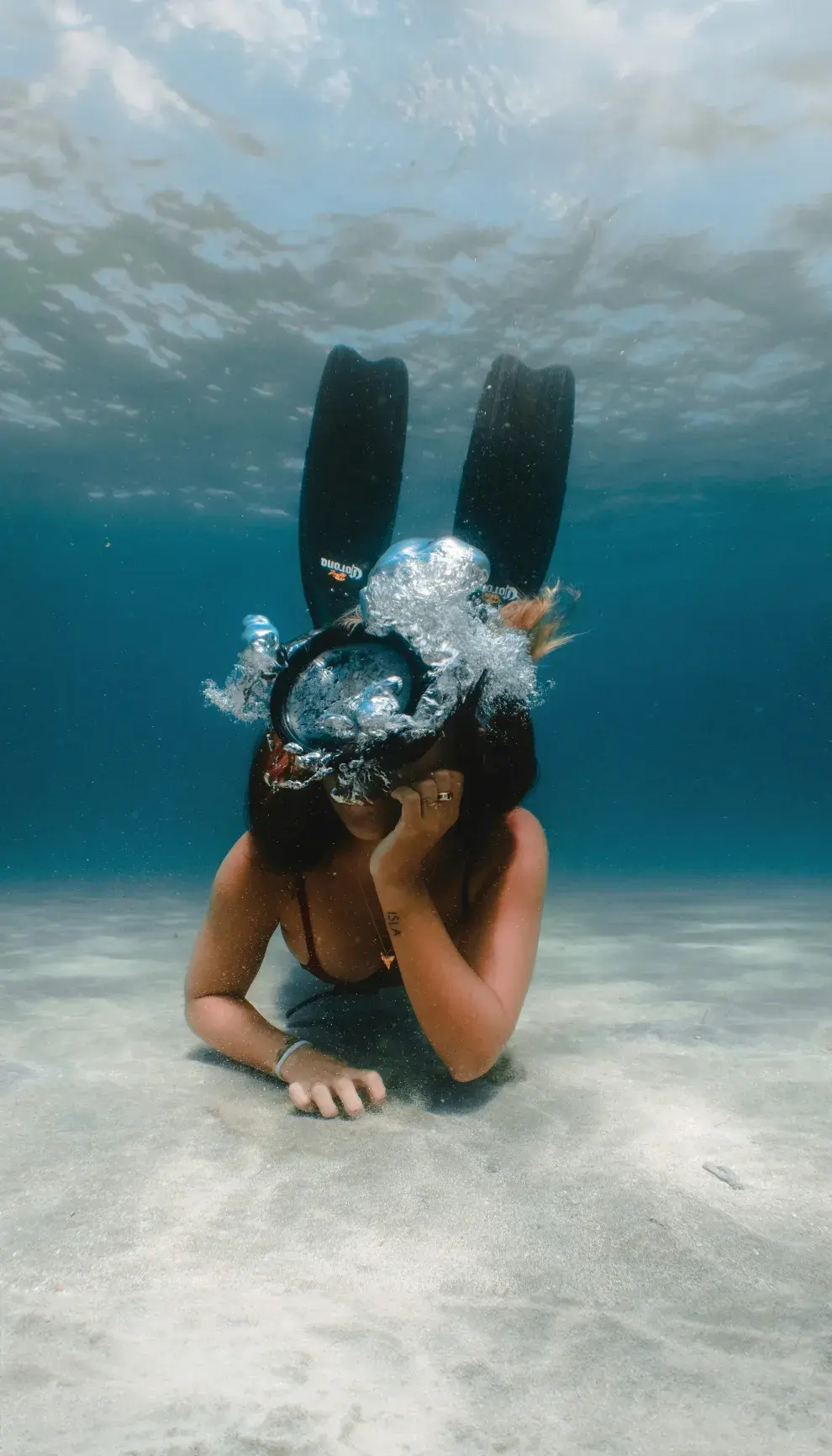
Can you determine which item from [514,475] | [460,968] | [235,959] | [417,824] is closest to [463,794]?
[417,824]

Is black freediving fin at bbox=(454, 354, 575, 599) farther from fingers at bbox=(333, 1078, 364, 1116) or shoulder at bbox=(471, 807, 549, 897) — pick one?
fingers at bbox=(333, 1078, 364, 1116)

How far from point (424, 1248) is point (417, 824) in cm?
116

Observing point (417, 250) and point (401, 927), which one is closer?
point (401, 927)

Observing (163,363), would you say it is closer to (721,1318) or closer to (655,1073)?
(655,1073)

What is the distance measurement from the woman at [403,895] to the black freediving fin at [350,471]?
3482 mm

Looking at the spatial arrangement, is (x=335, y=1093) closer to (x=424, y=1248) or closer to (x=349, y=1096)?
(x=349, y=1096)

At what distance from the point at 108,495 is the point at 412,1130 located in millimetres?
27679

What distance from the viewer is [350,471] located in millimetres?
6309

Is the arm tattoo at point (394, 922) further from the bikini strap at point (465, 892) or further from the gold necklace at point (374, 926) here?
the bikini strap at point (465, 892)

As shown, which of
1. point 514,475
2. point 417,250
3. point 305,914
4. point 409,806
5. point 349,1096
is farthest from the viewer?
point 417,250

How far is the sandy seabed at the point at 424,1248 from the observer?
1.35 m

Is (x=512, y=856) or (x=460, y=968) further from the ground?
(x=512, y=856)

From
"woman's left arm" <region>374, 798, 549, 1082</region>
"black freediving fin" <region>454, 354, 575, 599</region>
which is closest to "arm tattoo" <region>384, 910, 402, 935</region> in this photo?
"woman's left arm" <region>374, 798, 549, 1082</region>

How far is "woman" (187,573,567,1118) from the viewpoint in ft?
8.27
